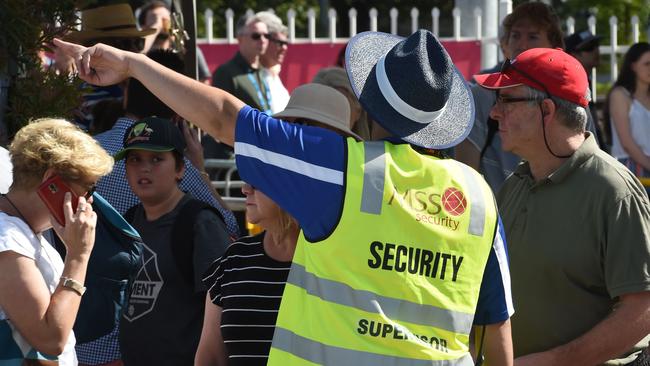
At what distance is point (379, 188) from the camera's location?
111 inches

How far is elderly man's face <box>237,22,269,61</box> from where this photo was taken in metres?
9.00

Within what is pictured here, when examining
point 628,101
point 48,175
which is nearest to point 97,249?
point 48,175

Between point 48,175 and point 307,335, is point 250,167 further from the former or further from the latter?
point 48,175

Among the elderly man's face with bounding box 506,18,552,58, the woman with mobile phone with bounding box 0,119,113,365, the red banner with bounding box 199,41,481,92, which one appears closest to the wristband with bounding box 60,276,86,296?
the woman with mobile phone with bounding box 0,119,113,365

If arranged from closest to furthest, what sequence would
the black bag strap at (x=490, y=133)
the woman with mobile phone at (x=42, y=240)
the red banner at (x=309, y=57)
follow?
1. the woman with mobile phone at (x=42, y=240)
2. the black bag strap at (x=490, y=133)
3. the red banner at (x=309, y=57)

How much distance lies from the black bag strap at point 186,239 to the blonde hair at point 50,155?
2.97 ft

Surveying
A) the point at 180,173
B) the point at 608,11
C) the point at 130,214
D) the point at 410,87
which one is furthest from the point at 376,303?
the point at 608,11

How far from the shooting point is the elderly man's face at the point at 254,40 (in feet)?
29.5

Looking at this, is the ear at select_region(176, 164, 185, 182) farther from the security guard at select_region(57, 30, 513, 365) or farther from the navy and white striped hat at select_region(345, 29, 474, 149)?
the navy and white striped hat at select_region(345, 29, 474, 149)

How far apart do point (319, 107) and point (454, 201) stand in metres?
1.09

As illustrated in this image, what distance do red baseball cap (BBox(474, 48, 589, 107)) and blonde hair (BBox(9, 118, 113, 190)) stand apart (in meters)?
1.48

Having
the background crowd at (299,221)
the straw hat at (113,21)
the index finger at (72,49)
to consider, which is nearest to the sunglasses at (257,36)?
the straw hat at (113,21)

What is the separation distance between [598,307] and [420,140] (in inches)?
51.1

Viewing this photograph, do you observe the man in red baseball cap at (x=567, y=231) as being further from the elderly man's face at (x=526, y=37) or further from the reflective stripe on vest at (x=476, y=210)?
the elderly man's face at (x=526, y=37)
